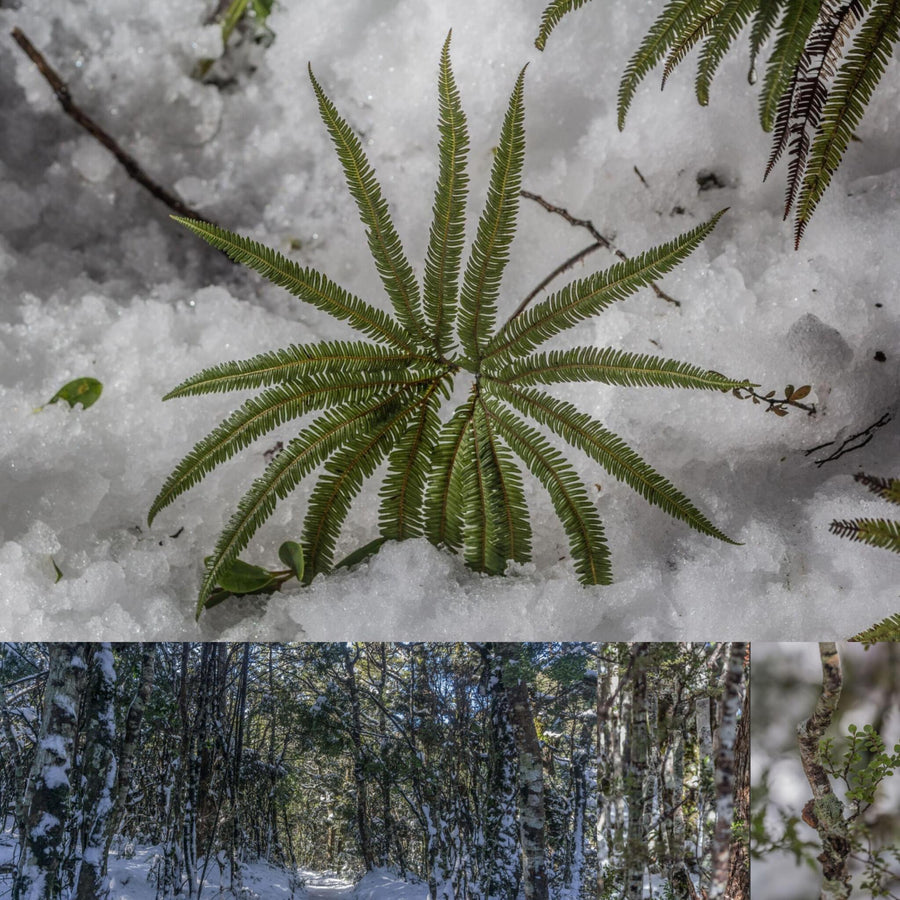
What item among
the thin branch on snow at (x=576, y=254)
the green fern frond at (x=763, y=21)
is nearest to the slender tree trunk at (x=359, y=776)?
the thin branch on snow at (x=576, y=254)

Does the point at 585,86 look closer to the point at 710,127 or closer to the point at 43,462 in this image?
the point at 710,127

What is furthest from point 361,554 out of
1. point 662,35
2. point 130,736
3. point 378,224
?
point 662,35

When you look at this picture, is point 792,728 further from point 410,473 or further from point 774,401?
point 410,473

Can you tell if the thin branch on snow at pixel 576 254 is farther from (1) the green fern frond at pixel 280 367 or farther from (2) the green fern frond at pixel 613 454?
(1) the green fern frond at pixel 280 367

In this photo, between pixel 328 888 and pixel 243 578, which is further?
pixel 243 578

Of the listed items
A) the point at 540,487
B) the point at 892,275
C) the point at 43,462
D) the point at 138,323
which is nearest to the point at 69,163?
the point at 138,323
